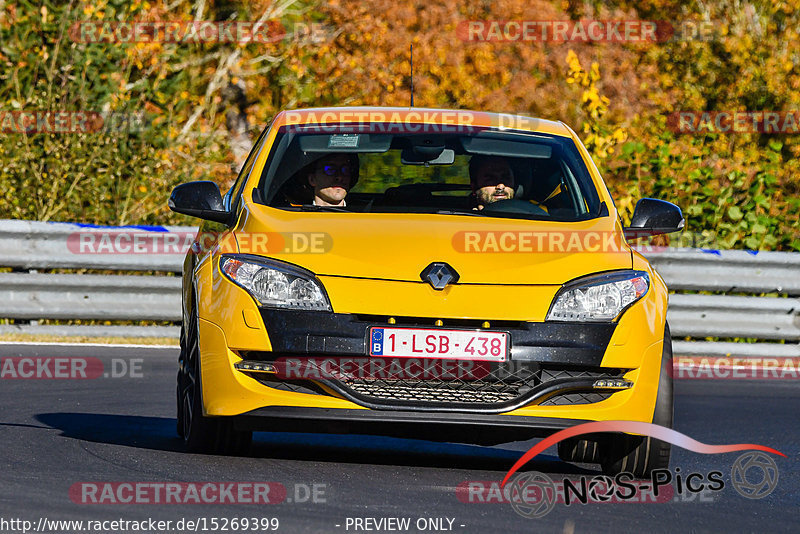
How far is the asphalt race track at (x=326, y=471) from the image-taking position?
574cm

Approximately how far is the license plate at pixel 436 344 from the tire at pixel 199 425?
804mm

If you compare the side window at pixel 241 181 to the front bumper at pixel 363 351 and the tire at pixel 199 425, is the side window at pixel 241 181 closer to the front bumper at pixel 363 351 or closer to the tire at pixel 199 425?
the tire at pixel 199 425

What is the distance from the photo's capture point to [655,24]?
4103 centimetres

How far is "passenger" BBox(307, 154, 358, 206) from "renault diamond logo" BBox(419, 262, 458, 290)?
4.42 ft

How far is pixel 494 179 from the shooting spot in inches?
314

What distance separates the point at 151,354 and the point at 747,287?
5212mm

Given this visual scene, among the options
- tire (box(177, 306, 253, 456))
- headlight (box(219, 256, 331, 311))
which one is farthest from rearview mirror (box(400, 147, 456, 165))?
headlight (box(219, 256, 331, 311))

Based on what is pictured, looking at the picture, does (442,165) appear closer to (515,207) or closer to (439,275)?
(515,207)

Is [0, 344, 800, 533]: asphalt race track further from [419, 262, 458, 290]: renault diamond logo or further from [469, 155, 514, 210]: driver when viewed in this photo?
[469, 155, 514, 210]: driver

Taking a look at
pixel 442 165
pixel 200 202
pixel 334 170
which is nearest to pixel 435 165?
pixel 442 165

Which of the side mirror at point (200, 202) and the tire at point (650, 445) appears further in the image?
the side mirror at point (200, 202)

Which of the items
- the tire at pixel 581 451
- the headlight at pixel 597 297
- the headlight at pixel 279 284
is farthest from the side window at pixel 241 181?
the tire at pixel 581 451

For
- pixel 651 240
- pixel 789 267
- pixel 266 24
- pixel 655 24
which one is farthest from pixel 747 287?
pixel 655 24

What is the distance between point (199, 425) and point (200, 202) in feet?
3.26
